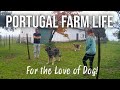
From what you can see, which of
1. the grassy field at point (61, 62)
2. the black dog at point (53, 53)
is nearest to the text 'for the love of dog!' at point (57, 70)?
the grassy field at point (61, 62)

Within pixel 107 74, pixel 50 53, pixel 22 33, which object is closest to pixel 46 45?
pixel 50 53

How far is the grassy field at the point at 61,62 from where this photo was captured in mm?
4418

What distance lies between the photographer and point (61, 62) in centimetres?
445

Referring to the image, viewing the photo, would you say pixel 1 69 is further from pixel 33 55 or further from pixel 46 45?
pixel 46 45

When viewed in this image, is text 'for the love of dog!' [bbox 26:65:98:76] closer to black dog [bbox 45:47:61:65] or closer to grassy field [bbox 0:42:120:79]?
grassy field [bbox 0:42:120:79]

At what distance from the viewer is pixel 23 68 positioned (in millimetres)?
4441

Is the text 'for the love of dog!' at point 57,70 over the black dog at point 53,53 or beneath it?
beneath

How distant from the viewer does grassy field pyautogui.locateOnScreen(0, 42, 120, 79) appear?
4.42 meters

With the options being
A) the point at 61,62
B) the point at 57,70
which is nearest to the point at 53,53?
the point at 61,62

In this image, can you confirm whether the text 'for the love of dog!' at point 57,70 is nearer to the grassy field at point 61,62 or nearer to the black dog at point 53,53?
the grassy field at point 61,62

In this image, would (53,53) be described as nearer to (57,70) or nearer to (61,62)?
(61,62)

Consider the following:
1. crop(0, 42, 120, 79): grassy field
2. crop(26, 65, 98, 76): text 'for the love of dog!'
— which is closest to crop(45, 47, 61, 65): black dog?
crop(0, 42, 120, 79): grassy field
